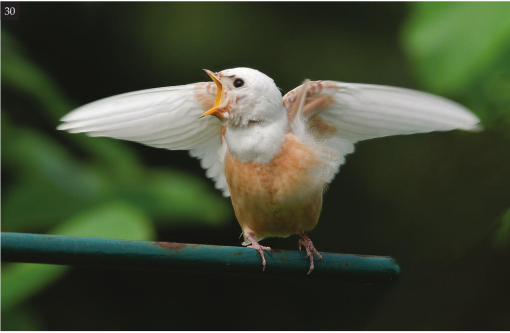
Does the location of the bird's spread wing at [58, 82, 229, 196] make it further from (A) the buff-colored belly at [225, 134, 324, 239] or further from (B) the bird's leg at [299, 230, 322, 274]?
(B) the bird's leg at [299, 230, 322, 274]

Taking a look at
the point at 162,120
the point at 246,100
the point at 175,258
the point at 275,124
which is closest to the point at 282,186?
the point at 275,124

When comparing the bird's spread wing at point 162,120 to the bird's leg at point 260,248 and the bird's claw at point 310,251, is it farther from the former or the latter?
the bird's claw at point 310,251

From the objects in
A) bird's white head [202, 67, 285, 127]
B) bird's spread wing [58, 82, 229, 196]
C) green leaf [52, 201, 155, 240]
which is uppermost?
bird's white head [202, 67, 285, 127]

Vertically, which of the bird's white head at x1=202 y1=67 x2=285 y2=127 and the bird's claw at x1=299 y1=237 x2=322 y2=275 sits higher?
the bird's white head at x1=202 y1=67 x2=285 y2=127

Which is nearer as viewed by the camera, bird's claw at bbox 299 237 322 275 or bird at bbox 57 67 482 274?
bird's claw at bbox 299 237 322 275

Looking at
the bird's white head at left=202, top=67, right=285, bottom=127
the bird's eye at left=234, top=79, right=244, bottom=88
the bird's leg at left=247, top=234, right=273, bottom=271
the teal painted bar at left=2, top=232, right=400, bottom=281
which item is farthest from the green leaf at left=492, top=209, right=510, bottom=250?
the bird's eye at left=234, top=79, right=244, bottom=88

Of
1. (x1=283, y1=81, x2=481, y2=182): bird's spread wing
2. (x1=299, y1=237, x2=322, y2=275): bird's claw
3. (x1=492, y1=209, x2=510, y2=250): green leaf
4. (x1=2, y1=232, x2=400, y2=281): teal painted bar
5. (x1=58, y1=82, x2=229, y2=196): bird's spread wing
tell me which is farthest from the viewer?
(x1=58, y1=82, x2=229, y2=196): bird's spread wing

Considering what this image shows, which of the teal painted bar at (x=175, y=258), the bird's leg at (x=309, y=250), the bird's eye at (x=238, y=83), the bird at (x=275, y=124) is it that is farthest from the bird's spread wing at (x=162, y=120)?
the teal painted bar at (x=175, y=258)
